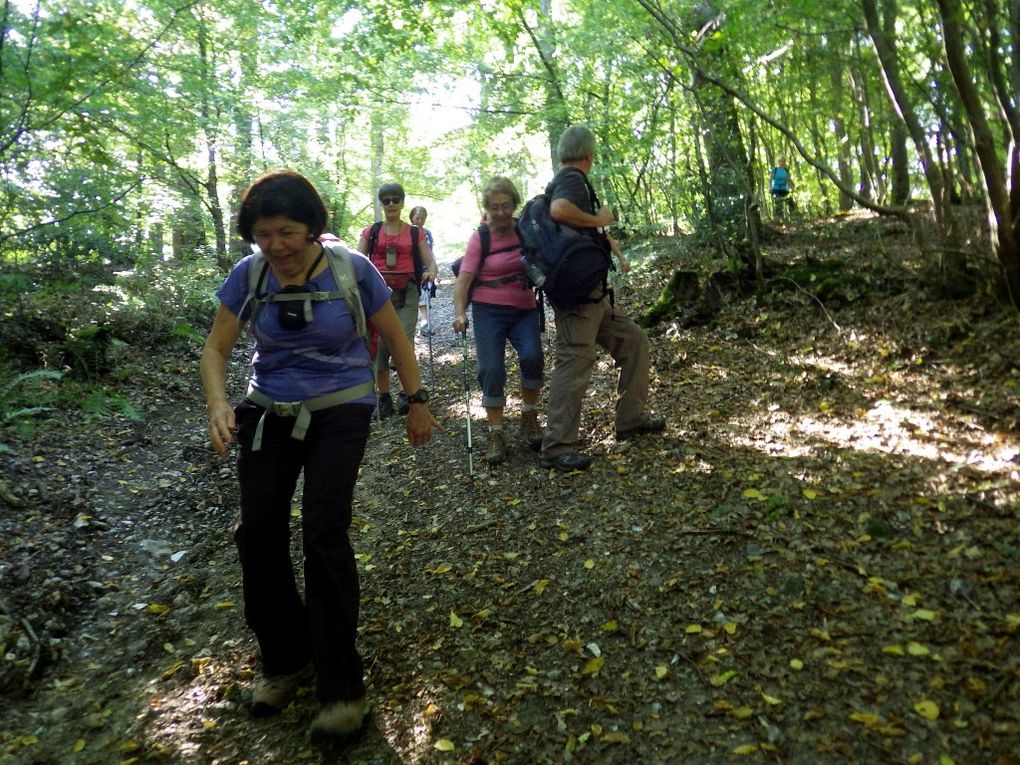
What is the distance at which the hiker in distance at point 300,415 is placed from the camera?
2.88 m

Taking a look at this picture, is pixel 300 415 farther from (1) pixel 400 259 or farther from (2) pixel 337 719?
(1) pixel 400 259

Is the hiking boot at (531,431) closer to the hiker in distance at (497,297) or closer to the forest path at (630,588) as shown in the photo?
the forest path at (630,588)

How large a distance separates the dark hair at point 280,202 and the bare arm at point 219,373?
398 millimetres

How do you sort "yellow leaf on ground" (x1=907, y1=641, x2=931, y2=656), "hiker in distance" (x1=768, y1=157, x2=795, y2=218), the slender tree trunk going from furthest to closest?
"hiker in distance" (x1=768, y1=157, x2=795, y2=218), the slender tree trunk, "yellow leaf on ground" (x1=907, y1=641, x2=931, y2=656)

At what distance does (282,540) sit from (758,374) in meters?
4.79

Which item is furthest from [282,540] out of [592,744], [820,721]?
[820,721]

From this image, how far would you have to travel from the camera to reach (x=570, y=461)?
208 inches

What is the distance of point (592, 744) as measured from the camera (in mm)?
2762

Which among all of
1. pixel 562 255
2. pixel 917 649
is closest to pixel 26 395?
pixel 562 255

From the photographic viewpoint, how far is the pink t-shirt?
5430mm

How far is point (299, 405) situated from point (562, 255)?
8.40ft

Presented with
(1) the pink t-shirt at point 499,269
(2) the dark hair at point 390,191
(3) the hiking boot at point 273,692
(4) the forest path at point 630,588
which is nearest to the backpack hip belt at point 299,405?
(3) the hiking boot at point 273,692

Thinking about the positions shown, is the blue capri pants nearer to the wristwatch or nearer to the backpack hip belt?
the wristwatch

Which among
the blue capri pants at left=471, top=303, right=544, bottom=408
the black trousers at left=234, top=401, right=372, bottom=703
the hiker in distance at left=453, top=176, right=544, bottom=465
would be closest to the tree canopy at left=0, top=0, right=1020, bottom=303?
the hiker in distance at left=453, top=176, right=544, bottom=465
